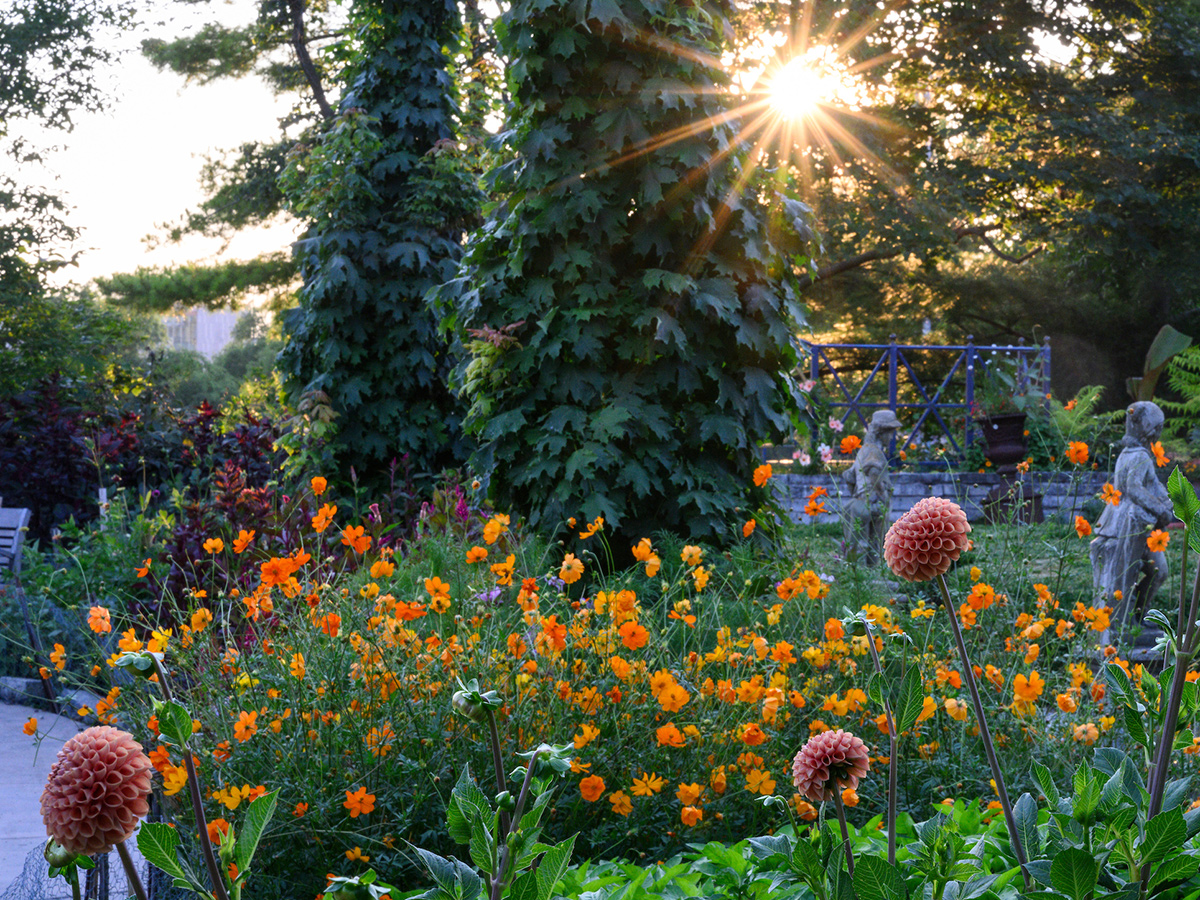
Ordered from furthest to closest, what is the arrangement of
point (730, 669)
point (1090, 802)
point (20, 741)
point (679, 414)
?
point (679, 414) < point (20, 741) < point (730, 669) < point (1090, 802)

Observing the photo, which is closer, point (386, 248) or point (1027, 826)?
point (1027, 826)

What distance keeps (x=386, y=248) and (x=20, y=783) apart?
208 inches

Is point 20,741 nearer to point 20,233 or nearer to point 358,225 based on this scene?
point 358,225

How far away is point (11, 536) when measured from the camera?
545cm

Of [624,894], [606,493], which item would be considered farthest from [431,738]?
[606,493]

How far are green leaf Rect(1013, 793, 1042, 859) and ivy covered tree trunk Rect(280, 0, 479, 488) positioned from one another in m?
6.58

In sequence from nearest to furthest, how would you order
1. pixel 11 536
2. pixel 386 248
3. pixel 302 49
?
1. pixel 11 536
2. pixel 386 248
3. pixel 302 49

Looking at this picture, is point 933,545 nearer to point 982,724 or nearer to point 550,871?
point 982,724

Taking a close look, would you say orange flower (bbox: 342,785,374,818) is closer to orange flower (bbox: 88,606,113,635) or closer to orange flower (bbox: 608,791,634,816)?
orange flower (bbox: 608,791,634,816)

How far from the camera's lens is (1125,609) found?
412cm

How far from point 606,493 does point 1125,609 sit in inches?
93.2

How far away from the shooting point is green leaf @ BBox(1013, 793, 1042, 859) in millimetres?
1155

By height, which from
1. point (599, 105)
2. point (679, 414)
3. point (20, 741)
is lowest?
point (20, 741)

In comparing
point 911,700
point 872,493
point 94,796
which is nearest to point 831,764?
point 911,700
